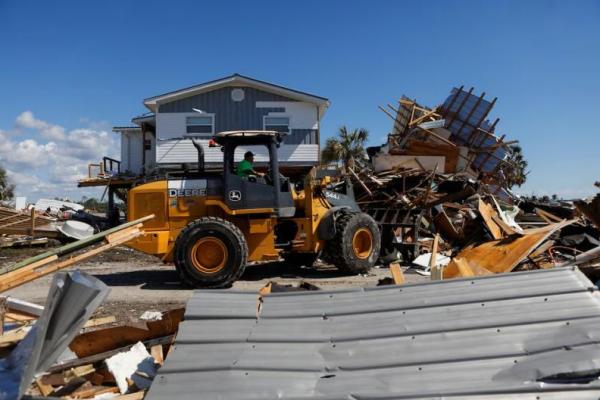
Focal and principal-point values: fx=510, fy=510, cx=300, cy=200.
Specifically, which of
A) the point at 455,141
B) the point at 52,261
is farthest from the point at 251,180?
the point at 455,141

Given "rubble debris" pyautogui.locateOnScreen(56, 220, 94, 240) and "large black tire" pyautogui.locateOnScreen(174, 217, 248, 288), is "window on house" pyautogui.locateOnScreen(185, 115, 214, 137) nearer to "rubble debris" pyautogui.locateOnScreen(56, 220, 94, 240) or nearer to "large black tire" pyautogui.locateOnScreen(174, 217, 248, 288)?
"rubble debris" pyautogui.locateOnScreen(56, 220, 94, 240)

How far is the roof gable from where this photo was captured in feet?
74.6

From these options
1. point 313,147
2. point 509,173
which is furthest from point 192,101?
point 509,173

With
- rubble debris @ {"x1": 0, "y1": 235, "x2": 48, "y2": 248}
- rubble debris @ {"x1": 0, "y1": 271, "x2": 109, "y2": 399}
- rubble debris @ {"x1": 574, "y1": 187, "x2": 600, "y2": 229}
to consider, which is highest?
rubble debris @ {"x1": 574, "y1": 187, "x2": 600, "y2": 229}

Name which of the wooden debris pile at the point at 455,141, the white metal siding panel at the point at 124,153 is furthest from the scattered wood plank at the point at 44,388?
the white metal siding panel at the point at 124,153

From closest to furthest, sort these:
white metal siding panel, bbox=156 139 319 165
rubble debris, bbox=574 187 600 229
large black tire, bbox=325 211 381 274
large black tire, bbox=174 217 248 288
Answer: rubble debris, bbox=574 187 600 229, large black tire, bbox=174 217 248 288, large black tire, bbox=325 211 381 274, white metal siding panel, bbox=156 139 319 165

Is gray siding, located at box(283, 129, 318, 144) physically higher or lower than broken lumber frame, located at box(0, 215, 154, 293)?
higher

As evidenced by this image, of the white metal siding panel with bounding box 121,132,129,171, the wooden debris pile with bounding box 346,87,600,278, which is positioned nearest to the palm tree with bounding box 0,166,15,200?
the white metal siding panel with bounding box 121,132,129,171

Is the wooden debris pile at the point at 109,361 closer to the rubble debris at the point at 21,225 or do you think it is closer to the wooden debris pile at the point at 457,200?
the wooden debris pile at the point at 457,200

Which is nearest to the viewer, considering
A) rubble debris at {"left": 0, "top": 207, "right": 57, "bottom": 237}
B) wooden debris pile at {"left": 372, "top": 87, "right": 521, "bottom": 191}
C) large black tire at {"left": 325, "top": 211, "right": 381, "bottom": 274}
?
large black tire at {"left": 325, "top": 211, "right": 381, "bottom": 274}

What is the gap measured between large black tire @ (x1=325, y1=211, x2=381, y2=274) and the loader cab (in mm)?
1144

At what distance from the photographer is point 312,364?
317cm

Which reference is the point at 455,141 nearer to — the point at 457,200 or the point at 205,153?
the point at 457,200

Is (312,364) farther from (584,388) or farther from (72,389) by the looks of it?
(72,389)
